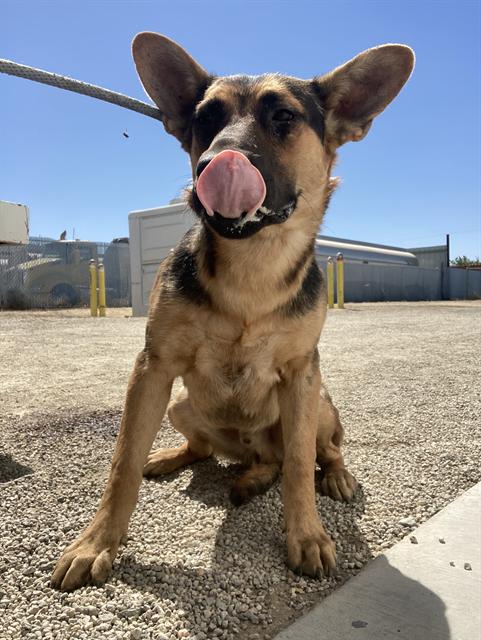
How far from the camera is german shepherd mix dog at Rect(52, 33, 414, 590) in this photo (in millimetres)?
2105

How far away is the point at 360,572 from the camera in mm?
→ 2027

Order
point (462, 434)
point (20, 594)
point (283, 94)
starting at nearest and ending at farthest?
point (20, 594) → point (283, 94) → point (462, 434)

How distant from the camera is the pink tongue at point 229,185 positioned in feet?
6.24

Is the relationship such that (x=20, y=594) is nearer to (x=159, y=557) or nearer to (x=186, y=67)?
(x=159, y=557)

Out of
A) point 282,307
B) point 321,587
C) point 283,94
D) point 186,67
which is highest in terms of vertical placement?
point 186,67

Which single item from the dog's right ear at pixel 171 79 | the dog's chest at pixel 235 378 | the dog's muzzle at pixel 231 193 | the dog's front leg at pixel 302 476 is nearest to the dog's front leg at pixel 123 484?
the dog's chest at pixel 235 378

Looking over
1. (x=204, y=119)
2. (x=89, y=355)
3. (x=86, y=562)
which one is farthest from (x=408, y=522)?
(x=89, y=355)

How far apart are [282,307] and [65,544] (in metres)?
1.38

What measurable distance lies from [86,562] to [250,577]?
593mm

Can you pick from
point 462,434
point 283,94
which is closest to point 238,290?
point 283,94

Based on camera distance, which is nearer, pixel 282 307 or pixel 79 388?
pixel 282 307

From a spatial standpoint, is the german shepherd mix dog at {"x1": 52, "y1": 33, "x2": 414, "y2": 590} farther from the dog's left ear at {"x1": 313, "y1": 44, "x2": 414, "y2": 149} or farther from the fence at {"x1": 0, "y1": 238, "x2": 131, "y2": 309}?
the fence at {"x1": 0, "y1": 238, "x2": 131, "y2": 309}

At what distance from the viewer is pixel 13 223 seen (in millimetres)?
3254

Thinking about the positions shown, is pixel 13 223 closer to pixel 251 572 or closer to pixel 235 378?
pixel 235 378
